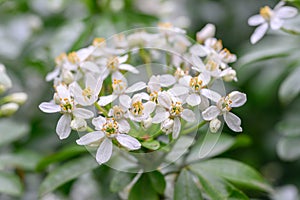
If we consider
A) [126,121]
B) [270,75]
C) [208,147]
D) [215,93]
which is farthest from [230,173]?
[270,75]

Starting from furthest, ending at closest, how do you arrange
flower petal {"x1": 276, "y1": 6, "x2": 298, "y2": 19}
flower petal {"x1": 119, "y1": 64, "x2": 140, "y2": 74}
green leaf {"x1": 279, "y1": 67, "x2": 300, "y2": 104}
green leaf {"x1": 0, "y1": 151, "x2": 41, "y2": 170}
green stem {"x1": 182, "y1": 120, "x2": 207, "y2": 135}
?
green leaf {"x1": 0, "y1": 151, "x2": 41, "y2": 170} → green leaf {"x1": 279, "y1": 67, "x2": 300, "y2": 104} → flower petal {"x1": 276, "y1": 6, "x2": 298, "y2": 19} → flower petal {"x1": 119, "y1": 64, "x2": 140, "y2": 74} → green stem {"x1": 182, "y1": 120, "x2": 207, "y2": 135}

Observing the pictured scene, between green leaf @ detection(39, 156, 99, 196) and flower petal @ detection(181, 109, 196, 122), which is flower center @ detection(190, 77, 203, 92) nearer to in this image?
flower petal @ detection(181, 109, 196, 122)

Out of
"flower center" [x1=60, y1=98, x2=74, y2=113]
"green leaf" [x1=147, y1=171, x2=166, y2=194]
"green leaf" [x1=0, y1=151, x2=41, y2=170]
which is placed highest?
"flower center" [x1=60, y1=98, x2=74, y2=113]

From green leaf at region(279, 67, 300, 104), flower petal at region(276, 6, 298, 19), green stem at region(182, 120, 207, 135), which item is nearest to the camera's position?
green stem at region(182, 120, 207, 135)

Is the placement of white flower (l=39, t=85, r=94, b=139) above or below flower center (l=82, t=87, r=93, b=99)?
below

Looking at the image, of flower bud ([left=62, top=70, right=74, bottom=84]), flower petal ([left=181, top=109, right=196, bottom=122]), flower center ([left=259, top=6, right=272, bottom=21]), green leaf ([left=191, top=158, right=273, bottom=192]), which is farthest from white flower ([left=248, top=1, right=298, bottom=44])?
flower bud ([left=62, top=70, right=74, bottom=84])

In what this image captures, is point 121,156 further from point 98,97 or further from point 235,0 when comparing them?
point 235,0

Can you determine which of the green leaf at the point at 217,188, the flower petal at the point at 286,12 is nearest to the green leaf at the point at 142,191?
the green leaf at the point at 217,188

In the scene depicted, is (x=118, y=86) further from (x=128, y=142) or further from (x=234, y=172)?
(x=234, y=172)
